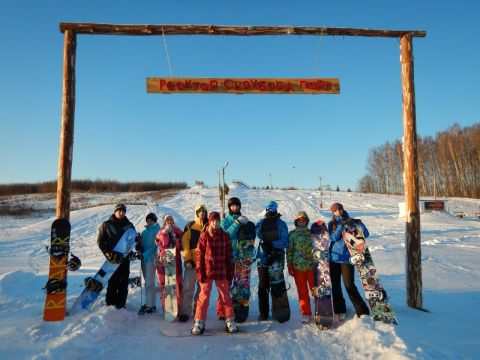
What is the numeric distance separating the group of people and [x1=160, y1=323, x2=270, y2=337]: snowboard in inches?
6.4

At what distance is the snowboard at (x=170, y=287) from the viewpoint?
572 centimetres

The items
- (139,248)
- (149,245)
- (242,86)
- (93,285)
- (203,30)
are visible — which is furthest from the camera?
(242,86)

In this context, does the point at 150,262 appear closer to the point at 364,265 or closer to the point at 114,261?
the point at 114,261

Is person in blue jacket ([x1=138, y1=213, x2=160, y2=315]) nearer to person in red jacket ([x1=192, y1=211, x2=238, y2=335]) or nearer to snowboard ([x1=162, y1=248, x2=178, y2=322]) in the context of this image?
snowboard ([x1=162, y1=248, x2=178, y2=322])

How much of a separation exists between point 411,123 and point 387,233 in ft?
45.5

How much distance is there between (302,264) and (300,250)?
0.74 ft

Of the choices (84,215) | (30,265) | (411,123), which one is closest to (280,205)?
(84,215)

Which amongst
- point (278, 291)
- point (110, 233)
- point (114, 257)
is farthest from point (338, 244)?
point (110, 233)

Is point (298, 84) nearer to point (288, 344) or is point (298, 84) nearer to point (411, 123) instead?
point (411, 123)

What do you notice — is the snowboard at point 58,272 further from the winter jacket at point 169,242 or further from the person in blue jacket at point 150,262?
the winter jacket at point 169,242

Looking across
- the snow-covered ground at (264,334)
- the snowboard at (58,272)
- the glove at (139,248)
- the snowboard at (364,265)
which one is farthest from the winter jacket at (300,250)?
the snowboard at (58,272)

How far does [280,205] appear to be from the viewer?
103 ft

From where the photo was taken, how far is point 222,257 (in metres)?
5.33

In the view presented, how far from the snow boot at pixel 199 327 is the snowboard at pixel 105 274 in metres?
1.90
